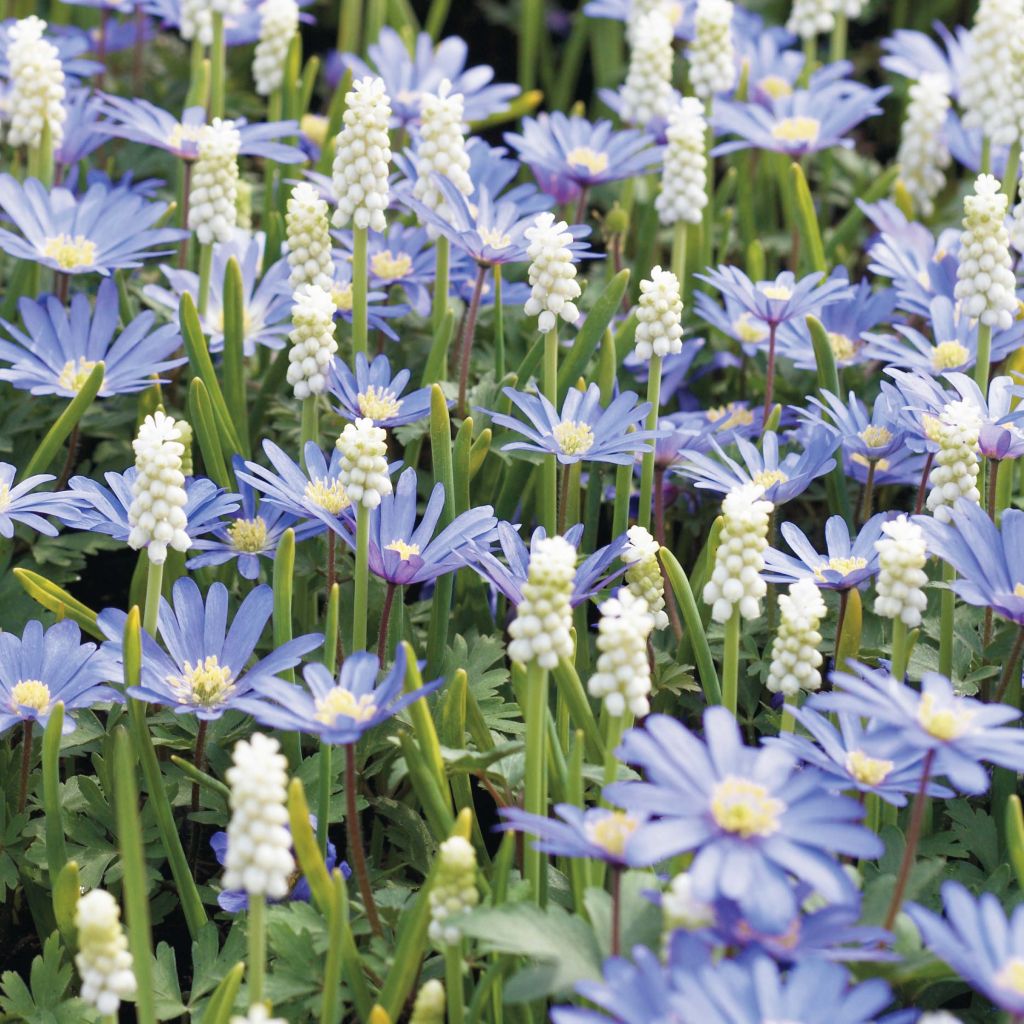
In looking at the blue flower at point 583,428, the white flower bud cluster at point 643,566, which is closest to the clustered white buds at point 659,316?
the blue flower at point 583,428

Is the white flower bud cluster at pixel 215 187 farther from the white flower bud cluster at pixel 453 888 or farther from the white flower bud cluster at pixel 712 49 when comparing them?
the white flower bud cluster at pixel 453 888

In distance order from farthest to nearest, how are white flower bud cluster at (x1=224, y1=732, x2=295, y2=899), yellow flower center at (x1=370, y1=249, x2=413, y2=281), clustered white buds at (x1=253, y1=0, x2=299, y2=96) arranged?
clustered white buds at (x1=253, y1=0, x2=299, y2=96) < yellow flower center at (x1=370, y1=249, x2=413, y2=281) < white flower bud cluster at (x1=224, y1=732, x2=295, y2=899)

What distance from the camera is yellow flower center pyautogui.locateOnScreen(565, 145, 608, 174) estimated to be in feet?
11.2

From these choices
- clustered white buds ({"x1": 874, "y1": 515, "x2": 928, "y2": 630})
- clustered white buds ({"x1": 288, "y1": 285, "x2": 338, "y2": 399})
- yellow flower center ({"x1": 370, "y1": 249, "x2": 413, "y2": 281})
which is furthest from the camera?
yellow flower center ({"x1": 370, "y1": 249, "x2": 413, "y2": 281})

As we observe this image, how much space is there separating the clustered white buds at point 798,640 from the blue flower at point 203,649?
0.65 metres

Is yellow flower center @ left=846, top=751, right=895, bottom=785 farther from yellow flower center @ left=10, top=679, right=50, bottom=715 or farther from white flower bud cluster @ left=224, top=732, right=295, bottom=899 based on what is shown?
yellow flower center @ left=10, top=679, right=50, bottom=715

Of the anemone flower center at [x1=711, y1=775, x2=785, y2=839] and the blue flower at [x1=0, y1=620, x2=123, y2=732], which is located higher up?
the anemone flower center at [x1=711, y1=775, x2=785, y2=839]

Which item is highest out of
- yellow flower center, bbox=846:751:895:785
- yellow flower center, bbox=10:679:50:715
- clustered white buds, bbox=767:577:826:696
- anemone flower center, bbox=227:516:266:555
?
clustered white buds, bbox=767:577:826:696

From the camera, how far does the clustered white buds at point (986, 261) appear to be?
8.13 ft

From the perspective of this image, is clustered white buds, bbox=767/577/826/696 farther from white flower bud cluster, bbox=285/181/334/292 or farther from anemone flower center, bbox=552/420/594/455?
white flower bud cluster, bbox=285/181/334/292

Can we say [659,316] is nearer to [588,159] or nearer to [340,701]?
[340,701]

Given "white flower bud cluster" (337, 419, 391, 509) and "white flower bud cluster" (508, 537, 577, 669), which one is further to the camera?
"white flower bud cluster" (337, 419, 391, 509)

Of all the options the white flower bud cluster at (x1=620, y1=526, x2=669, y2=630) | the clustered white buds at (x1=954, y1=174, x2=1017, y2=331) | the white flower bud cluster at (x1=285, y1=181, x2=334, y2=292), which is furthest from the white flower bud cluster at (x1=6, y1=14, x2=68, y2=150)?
the clustered white buds at (x1=954, y1=174, x2=1017, y2=331)

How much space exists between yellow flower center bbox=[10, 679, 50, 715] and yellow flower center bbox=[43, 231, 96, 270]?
3.58ft
